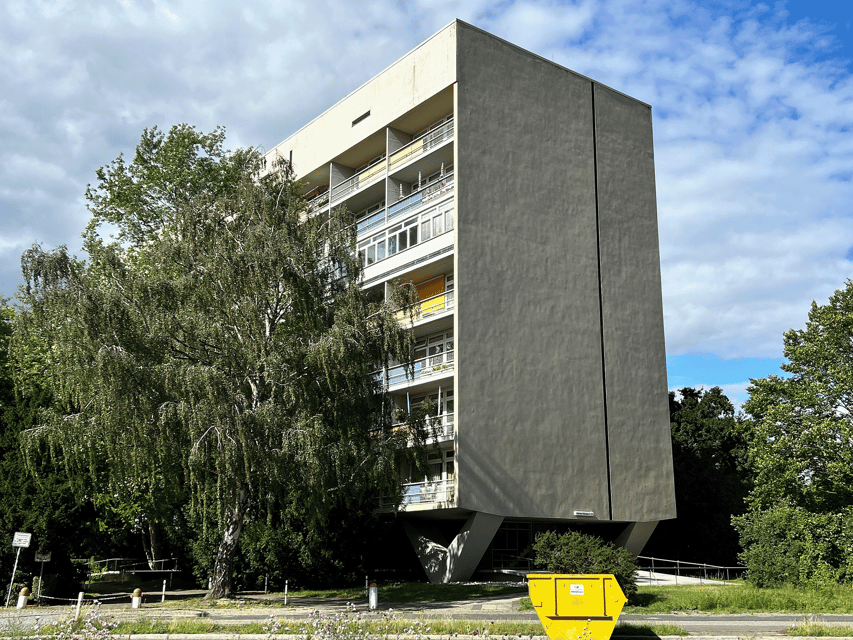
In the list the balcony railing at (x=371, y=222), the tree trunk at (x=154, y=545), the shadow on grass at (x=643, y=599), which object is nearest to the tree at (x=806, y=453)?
the shadow on grass at (x=643, y=599)

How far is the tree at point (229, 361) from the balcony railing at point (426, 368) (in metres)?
4.84

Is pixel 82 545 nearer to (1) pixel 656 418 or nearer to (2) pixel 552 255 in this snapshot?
(2) pixel 552 255

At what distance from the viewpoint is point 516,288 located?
3531 cm

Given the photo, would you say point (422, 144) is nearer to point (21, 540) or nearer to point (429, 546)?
point (429, 546)

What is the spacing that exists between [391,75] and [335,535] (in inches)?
839

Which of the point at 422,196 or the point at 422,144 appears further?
the point at 422,144

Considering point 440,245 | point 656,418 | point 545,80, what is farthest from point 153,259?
point 656,418

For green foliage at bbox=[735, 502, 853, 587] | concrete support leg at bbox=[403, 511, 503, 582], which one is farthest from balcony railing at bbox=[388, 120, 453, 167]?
green foliage at bbox=[735, 502, 853, 587]

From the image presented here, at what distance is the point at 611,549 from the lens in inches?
944

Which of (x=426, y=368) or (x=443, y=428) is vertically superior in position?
(x=426, y=368)

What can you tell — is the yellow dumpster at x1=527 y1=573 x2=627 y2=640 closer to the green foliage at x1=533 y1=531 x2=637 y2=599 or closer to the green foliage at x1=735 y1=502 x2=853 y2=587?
the green foliage at x1=533 y1=531 x2=637 y2=599

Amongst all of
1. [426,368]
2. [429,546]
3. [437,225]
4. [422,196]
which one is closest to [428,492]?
[429,546]

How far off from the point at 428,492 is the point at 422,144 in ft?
51.3

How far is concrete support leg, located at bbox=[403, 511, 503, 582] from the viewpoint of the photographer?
107 ft
